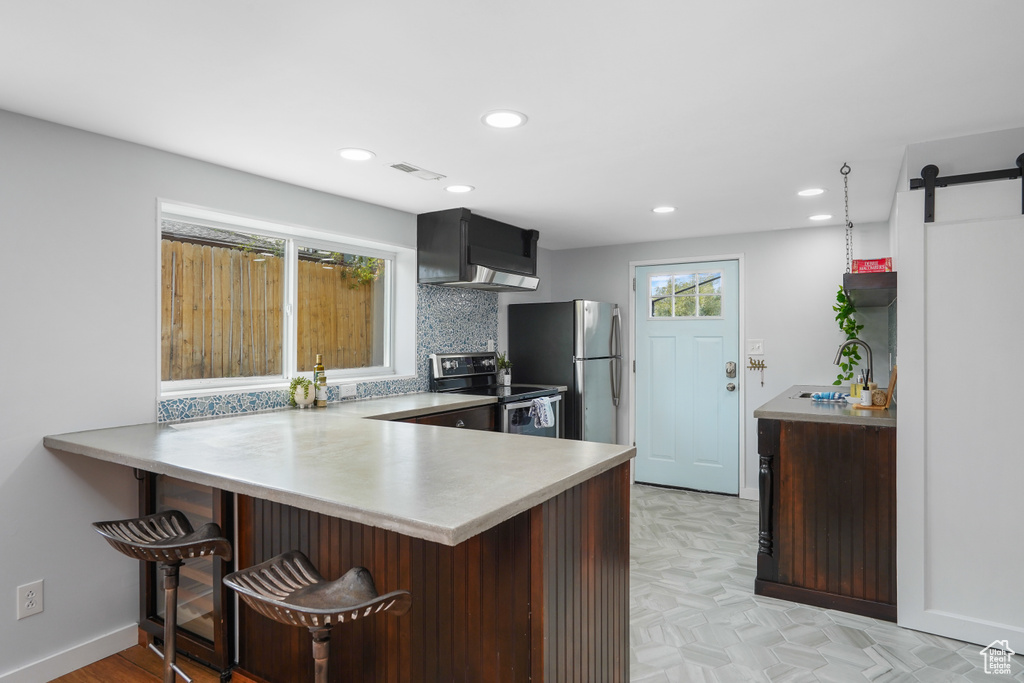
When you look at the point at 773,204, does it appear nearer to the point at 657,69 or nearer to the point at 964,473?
the point at 964,473

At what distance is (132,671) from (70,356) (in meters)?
1.28

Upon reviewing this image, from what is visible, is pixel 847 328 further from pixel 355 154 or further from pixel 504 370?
pixel 355 154

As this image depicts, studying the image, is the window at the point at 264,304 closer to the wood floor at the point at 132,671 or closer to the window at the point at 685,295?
the wood floor at the point at 132,671

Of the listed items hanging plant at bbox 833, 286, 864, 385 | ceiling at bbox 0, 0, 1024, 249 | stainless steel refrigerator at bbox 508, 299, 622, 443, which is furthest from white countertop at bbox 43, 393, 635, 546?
hanging plant at bbox 833, 286, 864, 385

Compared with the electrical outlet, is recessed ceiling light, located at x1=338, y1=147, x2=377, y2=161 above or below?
above

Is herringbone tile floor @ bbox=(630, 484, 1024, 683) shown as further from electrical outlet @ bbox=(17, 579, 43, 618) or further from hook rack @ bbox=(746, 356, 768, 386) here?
electrical outlet @ bbox=(17, 579, 43, 618)

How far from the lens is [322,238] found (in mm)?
3578

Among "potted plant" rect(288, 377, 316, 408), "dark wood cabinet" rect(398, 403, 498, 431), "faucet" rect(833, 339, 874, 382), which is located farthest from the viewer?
"faucet" rect(833, 339, 874, 382)

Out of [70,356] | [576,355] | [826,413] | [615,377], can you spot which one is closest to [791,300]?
[615,377]

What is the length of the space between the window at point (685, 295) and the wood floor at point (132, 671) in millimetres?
4107

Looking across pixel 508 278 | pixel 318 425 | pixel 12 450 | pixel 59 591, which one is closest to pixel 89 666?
pixel 59 591

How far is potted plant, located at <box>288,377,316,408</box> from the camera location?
318 centimetres

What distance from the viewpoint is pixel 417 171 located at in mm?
2928

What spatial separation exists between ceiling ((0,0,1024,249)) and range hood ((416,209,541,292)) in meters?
0.75
